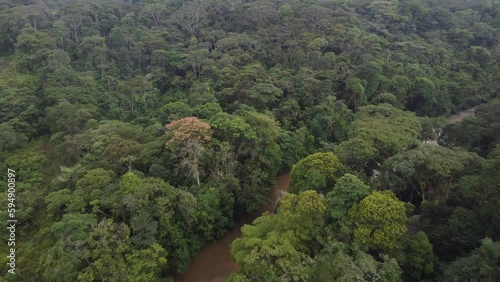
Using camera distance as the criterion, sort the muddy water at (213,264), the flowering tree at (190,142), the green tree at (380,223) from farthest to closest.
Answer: the flowering tree at (190,142), the muddy water at (213,264), the green tree at (380,223)

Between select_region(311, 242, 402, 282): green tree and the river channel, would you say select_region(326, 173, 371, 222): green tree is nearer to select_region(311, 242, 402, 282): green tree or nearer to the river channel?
select_region(311, 242, 402, 282): green tree

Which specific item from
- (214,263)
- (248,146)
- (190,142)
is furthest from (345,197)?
(190,142)

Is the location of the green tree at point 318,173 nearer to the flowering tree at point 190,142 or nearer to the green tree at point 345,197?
the green tree at point 345,197

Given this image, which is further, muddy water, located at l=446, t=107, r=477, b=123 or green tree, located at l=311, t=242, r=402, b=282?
muddy water, located at l=446, t=107, r=477, b=123

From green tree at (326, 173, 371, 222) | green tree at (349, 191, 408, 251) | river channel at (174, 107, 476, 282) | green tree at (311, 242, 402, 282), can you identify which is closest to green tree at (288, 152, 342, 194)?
green tree at (326, 173, 371, 222)

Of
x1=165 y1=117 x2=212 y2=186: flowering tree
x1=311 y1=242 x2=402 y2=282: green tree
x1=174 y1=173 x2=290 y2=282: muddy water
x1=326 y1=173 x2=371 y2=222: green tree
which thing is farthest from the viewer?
x1=165 y1=117 x2=212 y2=186: flowering tree

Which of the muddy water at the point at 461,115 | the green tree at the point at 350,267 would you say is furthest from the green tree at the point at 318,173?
the muddy water at the point at 461,115
